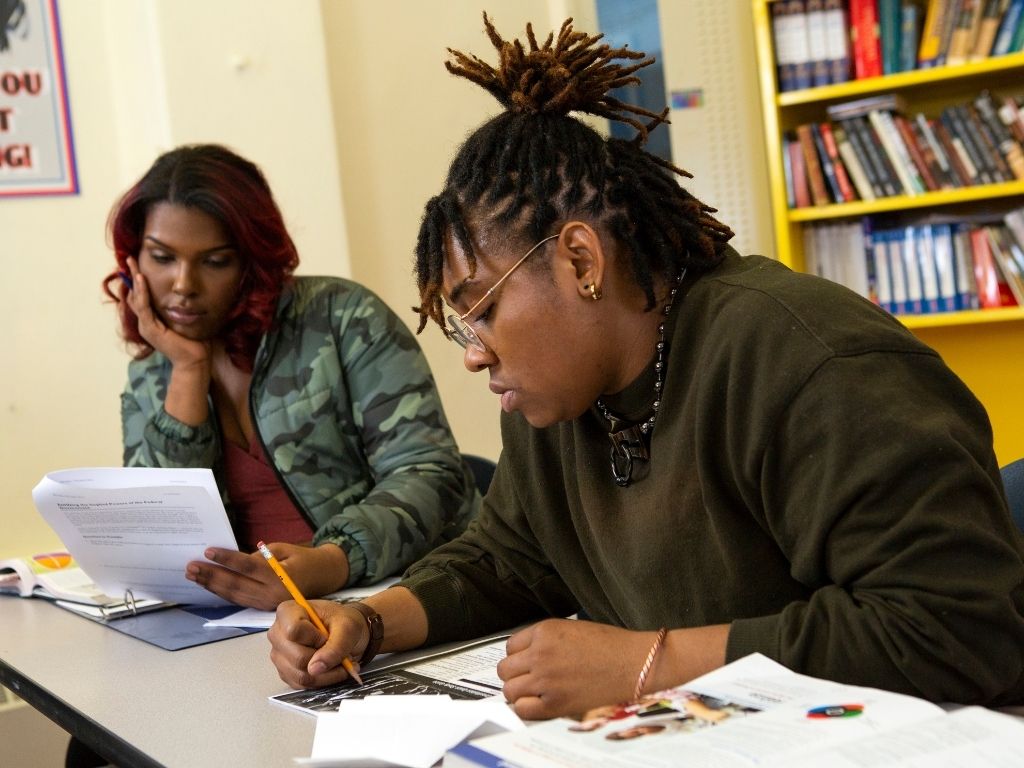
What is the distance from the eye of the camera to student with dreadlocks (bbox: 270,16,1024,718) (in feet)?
3.00

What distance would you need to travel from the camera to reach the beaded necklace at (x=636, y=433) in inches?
46.2

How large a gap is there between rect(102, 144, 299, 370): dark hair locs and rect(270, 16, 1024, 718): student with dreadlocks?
2.48ft

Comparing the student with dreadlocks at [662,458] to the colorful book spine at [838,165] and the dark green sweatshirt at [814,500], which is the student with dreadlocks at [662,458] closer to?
the dark green sweatshirt at [814,500]

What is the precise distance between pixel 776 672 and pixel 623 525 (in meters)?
0.33

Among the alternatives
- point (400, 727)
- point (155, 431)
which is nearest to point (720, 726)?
point (400, 727)

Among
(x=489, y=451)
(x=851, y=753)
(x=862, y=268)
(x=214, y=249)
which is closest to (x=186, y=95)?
(x=214, y=249)

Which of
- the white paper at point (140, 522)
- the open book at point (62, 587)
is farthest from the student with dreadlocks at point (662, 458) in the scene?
the open book at point (62, 587)

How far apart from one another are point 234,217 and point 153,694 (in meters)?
0.97

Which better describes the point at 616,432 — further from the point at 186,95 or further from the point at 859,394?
the point at 186,95

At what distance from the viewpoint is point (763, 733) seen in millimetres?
756

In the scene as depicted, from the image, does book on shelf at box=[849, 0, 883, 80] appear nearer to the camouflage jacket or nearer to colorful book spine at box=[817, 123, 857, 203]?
colorful book spine at box=[817, 123, 857, 203]

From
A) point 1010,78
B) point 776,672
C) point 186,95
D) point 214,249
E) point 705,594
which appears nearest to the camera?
point 776,672

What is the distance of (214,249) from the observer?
2.02 m

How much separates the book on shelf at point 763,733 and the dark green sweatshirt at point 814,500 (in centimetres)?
10
